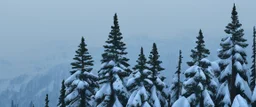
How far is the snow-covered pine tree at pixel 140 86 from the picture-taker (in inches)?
1164

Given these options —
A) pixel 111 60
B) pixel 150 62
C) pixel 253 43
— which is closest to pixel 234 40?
pixel 150 62

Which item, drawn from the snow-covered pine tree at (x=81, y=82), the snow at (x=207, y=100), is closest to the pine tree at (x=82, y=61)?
the snow-covered pine tree at (x=81, y=82)

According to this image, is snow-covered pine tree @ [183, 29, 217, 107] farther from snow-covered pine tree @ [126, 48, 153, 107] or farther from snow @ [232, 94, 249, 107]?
snow-covered pine tree @ [126, 48, 153, 107]

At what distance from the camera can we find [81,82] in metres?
33.2

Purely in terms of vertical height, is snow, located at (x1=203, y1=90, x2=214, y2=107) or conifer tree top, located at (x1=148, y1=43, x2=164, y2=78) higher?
conifer tree top, located at (x1=148, y1=43, x2=164, y2=78)

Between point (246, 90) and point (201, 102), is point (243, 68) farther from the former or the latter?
point (201, 102)

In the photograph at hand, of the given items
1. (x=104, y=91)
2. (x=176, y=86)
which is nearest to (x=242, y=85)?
(x=104, y=91)

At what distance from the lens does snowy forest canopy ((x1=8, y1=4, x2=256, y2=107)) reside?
2628 centimetres

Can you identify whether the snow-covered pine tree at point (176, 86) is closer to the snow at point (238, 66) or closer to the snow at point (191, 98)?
the snow at point (191, 98)

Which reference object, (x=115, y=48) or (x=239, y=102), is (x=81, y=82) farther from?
(x=239, y=102)

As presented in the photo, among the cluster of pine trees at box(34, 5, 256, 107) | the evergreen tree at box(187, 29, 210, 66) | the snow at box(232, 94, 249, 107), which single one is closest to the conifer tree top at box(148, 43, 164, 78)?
the cluster of pine trees at box(34, 5, 256, 107)

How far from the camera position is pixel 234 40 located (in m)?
26.4

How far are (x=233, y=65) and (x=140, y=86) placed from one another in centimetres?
867

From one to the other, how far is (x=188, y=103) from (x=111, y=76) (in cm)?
841
